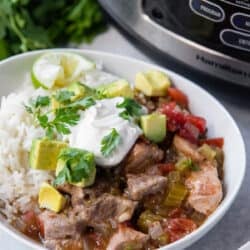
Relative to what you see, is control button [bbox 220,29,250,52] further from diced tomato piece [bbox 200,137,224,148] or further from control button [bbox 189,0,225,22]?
diced tomato piece [bbox 200,137,224,148]

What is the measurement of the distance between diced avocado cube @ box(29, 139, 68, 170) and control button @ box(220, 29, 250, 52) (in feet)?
1.02

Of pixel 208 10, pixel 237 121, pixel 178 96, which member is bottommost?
pixel 237 121

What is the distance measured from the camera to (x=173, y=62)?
4.14 feet

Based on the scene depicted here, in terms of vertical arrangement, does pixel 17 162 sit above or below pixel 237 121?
above

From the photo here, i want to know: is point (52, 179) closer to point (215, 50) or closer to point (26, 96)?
point (26, 96)

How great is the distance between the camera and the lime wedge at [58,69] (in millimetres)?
1166

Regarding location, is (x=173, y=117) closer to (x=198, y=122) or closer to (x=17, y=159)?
(x=198, y=122)

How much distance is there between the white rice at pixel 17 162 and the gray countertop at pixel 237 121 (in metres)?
0.06

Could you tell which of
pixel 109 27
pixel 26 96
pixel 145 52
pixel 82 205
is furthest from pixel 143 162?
pixel 109 27

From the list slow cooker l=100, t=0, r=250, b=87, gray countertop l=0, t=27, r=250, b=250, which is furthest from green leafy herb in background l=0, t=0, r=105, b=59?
slow cooker l=100, t=0, r=250, b=87

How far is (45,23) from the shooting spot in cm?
142

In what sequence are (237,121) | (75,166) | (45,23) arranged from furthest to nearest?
1. (45,23)
2. (237,121)
3. (75,166)

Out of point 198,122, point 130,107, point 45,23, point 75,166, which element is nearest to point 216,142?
point 198,122

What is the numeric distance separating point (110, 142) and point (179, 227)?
0.46 ft
